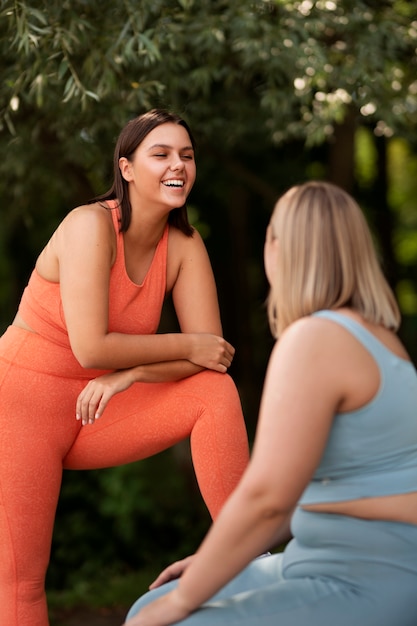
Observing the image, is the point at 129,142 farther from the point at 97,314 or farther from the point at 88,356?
the point at 88,356

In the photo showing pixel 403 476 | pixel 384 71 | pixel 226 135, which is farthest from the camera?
pixel 226 135

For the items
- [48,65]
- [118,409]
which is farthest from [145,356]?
[48,65]

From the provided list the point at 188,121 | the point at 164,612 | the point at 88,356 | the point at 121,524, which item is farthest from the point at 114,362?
the point at 121,524

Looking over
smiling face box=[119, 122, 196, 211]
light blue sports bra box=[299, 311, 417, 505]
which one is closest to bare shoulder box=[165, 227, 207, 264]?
smiling face box=[119, 122, 196, 211]

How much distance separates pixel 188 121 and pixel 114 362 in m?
3.62

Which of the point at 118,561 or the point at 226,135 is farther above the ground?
the point at 226,135

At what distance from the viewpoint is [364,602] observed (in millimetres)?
2033

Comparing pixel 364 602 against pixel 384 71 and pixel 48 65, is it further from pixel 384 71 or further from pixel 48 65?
pixel 384 71

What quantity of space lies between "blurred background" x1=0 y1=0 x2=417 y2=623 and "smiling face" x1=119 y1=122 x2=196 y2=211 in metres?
0.80

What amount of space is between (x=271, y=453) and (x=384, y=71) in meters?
4.26

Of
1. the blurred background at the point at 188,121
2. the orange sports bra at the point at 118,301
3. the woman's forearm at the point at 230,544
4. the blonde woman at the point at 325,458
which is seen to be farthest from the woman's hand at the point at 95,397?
the woman's forearm at the point at 230,544

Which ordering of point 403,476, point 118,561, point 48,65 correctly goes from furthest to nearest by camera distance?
1. point 118,561
2. point 48,65
3. point 403,476

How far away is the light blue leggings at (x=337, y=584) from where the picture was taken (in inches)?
79.6

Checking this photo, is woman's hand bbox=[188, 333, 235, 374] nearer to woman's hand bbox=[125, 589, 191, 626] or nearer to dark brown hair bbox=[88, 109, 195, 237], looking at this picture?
dark brown hair bbox=[88, 109, 195, 237]
